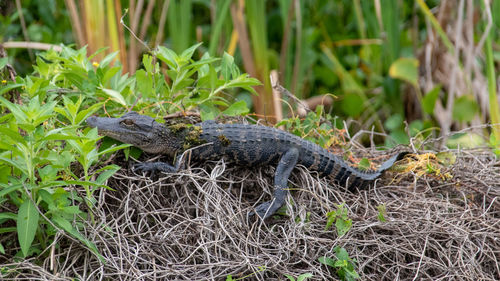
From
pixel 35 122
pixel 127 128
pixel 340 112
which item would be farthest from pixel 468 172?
pixel 340 112

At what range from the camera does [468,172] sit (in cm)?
330

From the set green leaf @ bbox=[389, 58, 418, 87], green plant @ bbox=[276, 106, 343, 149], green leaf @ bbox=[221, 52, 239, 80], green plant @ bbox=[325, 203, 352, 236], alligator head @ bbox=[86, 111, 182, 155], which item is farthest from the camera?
green leaf @ bbox=[389, 58, 418, 87]

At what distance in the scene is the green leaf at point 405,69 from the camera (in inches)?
211

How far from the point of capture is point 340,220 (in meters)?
2.62

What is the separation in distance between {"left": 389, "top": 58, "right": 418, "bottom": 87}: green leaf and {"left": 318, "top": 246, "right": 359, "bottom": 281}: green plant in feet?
10.3

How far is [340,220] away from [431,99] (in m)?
2.80

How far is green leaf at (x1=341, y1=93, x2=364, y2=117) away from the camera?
225 inches

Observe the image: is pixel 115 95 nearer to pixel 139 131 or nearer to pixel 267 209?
pixel 139 131

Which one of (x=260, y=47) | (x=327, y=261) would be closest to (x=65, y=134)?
(x=327, y=261)

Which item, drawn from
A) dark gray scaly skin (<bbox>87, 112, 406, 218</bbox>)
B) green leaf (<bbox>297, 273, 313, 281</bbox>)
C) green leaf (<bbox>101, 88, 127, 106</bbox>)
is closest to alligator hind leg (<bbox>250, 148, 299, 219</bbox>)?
dark gray scaly skin (<bbox>87, 112, 406, 218</bbox>)

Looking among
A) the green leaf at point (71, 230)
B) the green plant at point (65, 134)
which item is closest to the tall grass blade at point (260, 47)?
the green plant at point (65, 134)

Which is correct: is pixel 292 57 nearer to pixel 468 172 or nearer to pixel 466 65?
pixel 466 65

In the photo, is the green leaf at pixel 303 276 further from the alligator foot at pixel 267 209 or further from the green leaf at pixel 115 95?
the green leaf at pixel 115 95

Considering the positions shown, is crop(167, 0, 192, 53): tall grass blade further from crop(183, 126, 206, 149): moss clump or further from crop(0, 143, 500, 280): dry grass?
crop(0, 143, 500, 280): dry grass
